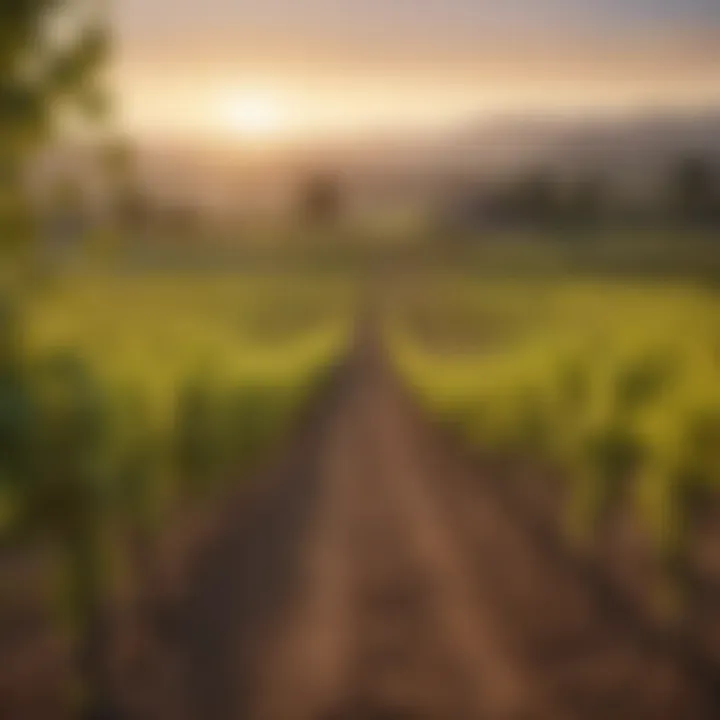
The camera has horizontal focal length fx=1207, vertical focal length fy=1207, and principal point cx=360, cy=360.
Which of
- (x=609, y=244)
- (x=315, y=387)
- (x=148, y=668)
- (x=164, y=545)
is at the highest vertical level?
(x=609, y=244)

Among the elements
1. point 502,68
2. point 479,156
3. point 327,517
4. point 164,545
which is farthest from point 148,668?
point 502,68

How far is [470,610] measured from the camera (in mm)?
2541

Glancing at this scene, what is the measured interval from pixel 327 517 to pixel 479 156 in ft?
2.72

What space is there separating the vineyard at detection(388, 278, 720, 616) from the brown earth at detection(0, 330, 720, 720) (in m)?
0.09

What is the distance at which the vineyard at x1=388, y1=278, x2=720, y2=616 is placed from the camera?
248cm

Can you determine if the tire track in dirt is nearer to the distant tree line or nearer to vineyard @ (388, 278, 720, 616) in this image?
vineyard @ (388, 278, 720, 616)

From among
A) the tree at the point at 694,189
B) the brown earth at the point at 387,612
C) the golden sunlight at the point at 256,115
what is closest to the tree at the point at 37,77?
the golden sunlight at the point at 256,115

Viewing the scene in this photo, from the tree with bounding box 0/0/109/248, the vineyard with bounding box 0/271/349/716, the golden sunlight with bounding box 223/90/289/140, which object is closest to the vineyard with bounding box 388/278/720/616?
the vineyard with bounding box 0/271/349/716

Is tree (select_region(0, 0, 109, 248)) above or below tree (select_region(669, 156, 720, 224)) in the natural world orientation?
above

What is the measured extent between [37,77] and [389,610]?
4.18 feet

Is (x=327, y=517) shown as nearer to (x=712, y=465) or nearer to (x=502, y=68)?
(x=712, y=465)

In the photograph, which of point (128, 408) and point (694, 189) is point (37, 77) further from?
point (694, 189)

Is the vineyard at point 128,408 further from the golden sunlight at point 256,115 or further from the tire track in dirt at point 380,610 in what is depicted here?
the golden sunlight at point 256,115

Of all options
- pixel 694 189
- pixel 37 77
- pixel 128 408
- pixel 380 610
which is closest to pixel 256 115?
pixel 37 77
